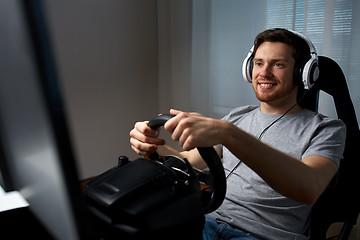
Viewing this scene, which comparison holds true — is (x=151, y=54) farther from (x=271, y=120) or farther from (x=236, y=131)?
(x=236, y=131)

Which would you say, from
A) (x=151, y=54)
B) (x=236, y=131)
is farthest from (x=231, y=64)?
(x=236, y=131)

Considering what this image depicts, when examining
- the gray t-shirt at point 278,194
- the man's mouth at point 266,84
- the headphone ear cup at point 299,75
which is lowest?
the gray t-shirt at point 278,194

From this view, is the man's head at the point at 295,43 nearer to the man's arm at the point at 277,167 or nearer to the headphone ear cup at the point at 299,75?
the headphone ear cup at the point at 299,75

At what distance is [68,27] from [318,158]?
1.85m

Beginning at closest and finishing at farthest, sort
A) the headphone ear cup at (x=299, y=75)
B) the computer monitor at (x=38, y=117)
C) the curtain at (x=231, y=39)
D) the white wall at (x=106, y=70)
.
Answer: the computer monitor at (x=38, y=117)
the headphone ear cup at (x=299, y=75)
the curtain at (x=231, y=39)
the white wall at (x=106, y=70)

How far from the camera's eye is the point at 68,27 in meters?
2.03

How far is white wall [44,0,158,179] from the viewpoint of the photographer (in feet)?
6.80

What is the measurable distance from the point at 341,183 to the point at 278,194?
0.20 m

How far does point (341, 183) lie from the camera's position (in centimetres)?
94

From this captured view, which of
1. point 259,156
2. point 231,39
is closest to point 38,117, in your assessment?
point 259,156

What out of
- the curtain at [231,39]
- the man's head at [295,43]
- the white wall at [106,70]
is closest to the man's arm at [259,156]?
the man's head at [295,43]

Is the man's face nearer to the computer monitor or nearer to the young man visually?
the young man

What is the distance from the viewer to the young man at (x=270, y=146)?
68cm

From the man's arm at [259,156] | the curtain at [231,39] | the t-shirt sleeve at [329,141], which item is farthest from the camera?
the curtain at [231,39]
